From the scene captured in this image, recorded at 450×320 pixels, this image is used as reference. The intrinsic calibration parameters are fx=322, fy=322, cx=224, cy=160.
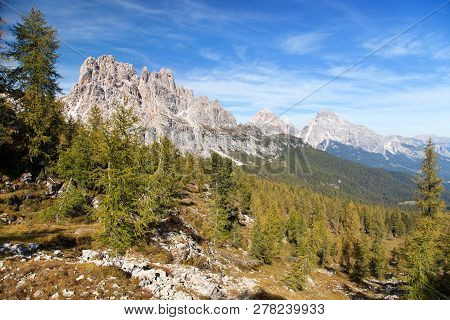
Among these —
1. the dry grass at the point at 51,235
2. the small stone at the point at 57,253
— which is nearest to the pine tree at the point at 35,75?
the dry grass at the point at 51,235

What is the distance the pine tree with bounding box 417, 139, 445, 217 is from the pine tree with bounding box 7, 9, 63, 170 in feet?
154

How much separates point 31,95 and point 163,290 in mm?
31904

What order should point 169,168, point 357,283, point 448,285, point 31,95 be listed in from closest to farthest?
point 31,95 < point 448,285 < point 169,168 < point 357,283

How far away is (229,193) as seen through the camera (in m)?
86.2

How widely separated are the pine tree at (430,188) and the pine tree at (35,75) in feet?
154

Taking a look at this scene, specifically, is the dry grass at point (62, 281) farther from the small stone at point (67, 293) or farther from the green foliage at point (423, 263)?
the green foliage at point (423, 263)

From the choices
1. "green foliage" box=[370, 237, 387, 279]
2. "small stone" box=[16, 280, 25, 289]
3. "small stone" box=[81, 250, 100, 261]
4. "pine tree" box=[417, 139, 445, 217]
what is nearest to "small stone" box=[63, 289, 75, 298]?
"small stone" box=[16, 280, 25, 289]

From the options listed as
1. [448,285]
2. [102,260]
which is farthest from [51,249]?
[448,285]

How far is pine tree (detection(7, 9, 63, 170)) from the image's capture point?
39.4 meters

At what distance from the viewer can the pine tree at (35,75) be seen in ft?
129

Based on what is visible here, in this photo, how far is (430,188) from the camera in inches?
1522

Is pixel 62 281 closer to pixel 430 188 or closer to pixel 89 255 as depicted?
pixel 89 255

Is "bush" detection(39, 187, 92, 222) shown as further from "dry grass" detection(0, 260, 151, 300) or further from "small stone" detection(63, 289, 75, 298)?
"small stone" detection(63, 289, 75, 298)

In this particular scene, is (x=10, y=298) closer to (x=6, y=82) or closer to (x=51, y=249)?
(x=51, y=249)
